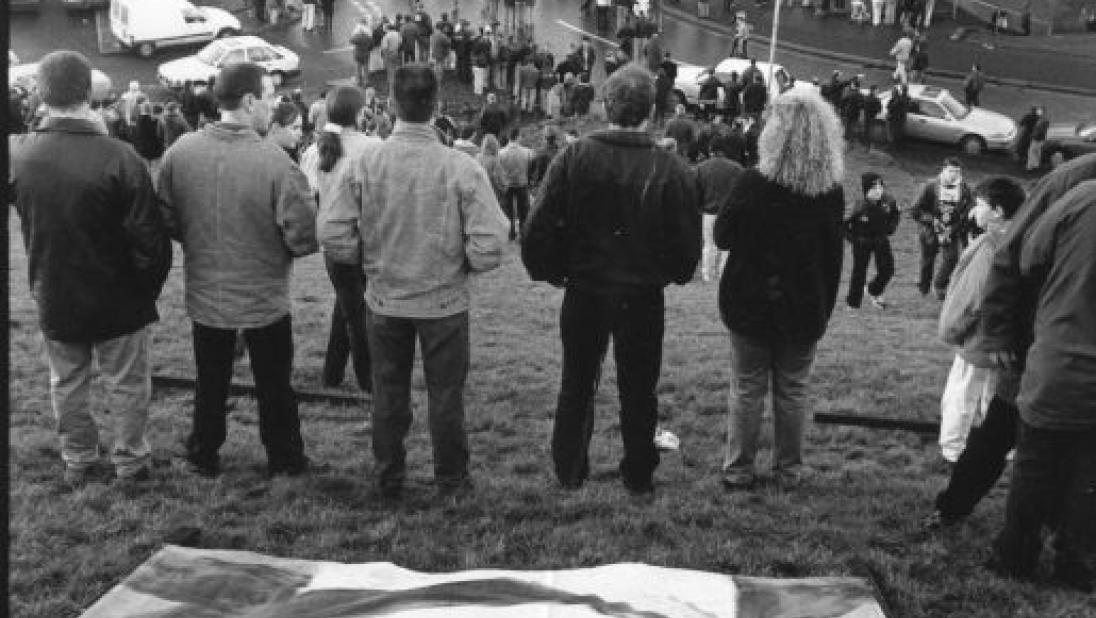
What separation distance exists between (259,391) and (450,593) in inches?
84.8

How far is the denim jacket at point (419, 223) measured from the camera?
633 centimetres

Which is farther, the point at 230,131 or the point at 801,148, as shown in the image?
the point at 230,131

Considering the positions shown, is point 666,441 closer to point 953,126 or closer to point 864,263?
point 864,263

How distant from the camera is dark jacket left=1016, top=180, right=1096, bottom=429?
5473mm

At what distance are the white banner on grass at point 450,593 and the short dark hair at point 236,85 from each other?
2.25m

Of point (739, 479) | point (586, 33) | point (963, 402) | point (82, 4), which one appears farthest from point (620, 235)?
point (82, 4)

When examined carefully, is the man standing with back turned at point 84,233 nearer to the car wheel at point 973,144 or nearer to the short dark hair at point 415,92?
the short dark hair at point 415,92

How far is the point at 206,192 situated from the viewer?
259 inches

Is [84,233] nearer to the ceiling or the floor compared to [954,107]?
nearer to the ceiling

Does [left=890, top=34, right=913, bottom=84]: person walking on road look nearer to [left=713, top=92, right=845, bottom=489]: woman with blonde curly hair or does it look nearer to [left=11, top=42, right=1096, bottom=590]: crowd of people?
[left=713, top=92, right=845, bottom=489]: woman with blonde curly hair

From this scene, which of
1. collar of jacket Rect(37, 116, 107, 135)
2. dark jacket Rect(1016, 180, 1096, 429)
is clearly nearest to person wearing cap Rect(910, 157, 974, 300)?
dark jacket Rect(1016, 180, 1096, 429)

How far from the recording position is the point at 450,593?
524 cm

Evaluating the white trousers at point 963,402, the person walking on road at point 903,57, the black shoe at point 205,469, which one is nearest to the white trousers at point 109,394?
the black shoe at point 205,469

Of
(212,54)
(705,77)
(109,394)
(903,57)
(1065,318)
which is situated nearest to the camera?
(1065,318)
